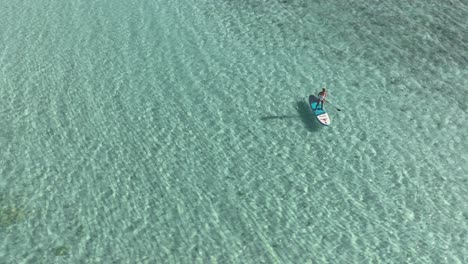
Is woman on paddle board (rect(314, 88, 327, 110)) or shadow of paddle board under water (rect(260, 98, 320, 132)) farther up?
woman on paddle board (rect(314, 88, 327, 110))

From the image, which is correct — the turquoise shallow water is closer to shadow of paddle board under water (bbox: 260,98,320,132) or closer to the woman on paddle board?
shadow of paddle board under water (bbox: 260,98,320,132)

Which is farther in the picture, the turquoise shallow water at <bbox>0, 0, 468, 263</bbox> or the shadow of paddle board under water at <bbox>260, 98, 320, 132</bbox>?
the shadow of paddle board under water at <bbox>260, 98, 320, 132</bbox>

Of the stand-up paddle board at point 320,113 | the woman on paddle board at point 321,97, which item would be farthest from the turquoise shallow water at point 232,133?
the woman on paddle board at point 321,97

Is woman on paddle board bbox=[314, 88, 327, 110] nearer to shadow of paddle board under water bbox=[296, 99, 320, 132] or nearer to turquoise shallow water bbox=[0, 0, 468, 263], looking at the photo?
shadow of paddle board under water bbox=[296, 99, 320, 132]

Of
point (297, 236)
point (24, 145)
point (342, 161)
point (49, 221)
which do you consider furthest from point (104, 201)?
point (342, 161)

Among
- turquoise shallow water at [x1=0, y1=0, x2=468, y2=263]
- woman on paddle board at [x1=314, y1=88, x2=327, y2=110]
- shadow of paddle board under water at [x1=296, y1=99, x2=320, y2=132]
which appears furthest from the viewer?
shadow of paddle board under water at [x1=296, y1=99, x2=320, y2=132]

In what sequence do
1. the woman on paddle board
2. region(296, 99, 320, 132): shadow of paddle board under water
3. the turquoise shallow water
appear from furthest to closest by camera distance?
region(296, 99, 320, 132): shadow of paddle board under water < the woman on paddle board < the turquoise shallow water

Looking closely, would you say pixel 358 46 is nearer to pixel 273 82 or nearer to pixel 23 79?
pixel 273 82

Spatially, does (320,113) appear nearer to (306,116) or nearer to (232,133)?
(306,116)

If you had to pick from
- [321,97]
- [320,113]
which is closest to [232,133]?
[320,113]

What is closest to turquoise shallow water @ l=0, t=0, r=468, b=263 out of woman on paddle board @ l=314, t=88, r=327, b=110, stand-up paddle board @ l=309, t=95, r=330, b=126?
stand-up paddle board @ l=309, t=95, r=330, b=126
